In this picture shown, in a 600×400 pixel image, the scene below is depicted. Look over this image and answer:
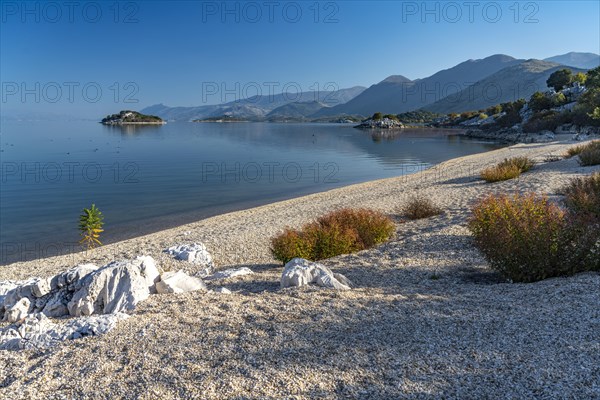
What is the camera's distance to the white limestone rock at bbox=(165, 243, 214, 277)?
32.6 feet

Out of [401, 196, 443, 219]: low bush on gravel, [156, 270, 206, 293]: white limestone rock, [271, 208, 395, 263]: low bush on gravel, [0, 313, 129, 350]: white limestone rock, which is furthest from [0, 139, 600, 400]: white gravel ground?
[401, 196, 443, 219]: low bush on gravel

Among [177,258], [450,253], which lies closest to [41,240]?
[177,258]

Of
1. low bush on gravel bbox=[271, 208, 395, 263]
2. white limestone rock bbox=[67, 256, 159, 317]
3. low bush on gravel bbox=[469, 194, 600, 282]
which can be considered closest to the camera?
white limestone rock bbox=[67, 256, 159, 317]

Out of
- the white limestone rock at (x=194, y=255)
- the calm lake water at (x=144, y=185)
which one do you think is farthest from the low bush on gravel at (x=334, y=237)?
the calm lake water at (x=144, y=185)

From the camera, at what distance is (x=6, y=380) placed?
443cm

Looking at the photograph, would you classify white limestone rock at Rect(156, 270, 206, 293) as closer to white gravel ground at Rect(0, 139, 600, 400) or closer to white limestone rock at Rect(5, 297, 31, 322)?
white gravel ground at Rect(0, 139, 600, 400)

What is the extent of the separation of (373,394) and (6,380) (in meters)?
3.89

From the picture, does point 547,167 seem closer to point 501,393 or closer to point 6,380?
point 501,393

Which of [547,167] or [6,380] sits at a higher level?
[547,167]

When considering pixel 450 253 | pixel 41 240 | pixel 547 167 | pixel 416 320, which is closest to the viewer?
pixel 416 320

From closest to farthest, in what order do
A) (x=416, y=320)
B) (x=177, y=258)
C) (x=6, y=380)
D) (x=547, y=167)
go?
(x=6, y=380), (x=416, y=320), (x=177, y=258), (x=547, y=167)

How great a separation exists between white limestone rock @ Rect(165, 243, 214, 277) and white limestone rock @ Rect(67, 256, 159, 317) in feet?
9.72

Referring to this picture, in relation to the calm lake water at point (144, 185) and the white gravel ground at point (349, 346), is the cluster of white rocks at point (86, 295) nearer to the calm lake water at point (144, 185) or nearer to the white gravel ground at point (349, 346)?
the white gravel ground at point (349, 346)

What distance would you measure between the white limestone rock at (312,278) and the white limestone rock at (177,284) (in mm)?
1513
